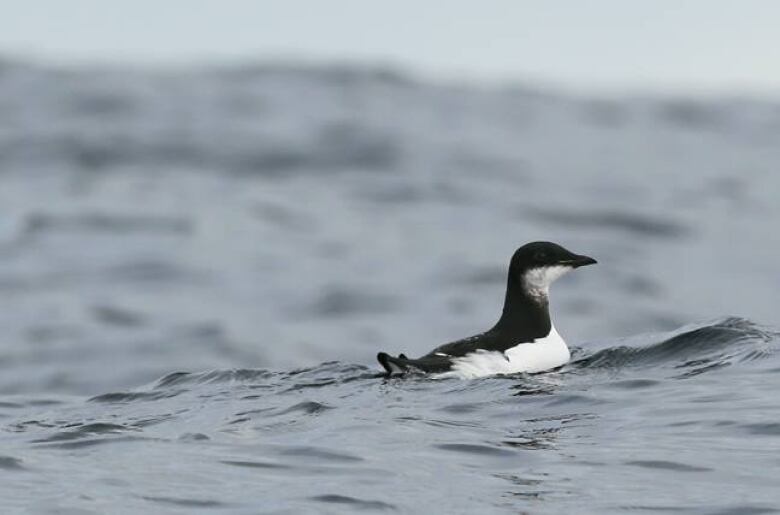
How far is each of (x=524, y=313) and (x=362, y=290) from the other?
546 inches

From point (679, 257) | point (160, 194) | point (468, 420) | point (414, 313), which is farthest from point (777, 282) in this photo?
point (468, 420)

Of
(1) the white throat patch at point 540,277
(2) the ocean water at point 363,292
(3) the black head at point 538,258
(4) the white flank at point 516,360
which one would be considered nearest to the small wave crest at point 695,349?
(2) the ocean water at point 363,292

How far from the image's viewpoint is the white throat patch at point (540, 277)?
12.4 m

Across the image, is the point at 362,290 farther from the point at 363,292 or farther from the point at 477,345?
the point at 477,345

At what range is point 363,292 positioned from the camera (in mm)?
25953

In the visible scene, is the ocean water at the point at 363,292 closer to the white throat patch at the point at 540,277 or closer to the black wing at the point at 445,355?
the black wing at the point at 445,355

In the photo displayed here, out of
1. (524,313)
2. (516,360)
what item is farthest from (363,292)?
(516,360)

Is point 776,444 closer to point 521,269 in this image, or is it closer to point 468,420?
point 468,420

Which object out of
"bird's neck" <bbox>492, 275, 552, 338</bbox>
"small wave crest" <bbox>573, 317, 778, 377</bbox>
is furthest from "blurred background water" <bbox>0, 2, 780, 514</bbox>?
"bird's neck" <bbox>492, 275, 552, 338</bbox>

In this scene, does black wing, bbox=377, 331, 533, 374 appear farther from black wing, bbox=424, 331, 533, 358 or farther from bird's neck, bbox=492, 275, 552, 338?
bird's neck, bbox=492, 275, 552, 338

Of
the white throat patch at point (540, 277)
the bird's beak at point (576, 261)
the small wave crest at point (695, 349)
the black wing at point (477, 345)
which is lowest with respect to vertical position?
the small wave crest at point (695, 349)

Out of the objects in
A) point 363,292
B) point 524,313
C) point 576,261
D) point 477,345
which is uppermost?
point 576,261

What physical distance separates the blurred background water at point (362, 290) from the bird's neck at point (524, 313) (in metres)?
0.50

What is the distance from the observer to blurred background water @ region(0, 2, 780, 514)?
888 cm
